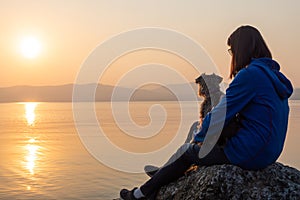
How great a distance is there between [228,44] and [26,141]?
107 feet

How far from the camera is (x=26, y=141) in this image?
36.3 meters

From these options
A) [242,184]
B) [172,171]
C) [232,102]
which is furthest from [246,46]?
[172,171]

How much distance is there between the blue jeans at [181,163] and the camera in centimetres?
607

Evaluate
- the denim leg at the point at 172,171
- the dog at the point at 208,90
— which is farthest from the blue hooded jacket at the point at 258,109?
the dog at the point at 208,90

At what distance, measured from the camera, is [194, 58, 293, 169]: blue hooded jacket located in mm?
5520

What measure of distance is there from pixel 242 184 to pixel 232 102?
1199 mm

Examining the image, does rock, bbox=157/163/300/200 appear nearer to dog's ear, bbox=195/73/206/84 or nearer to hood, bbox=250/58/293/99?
hood, bbox=250/58/293/99

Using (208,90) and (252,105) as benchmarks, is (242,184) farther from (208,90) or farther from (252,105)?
(208,90)

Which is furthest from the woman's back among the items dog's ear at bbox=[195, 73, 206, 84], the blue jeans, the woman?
dog's ear at bbox=[195, 73, 206, 84]

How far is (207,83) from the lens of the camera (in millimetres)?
10234

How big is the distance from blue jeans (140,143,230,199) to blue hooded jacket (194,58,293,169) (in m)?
0.36

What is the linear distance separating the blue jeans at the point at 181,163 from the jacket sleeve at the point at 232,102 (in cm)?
39

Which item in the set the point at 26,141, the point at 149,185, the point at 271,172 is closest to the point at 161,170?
the point at 149,185

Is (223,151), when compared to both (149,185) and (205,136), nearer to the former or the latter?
(205,136)
